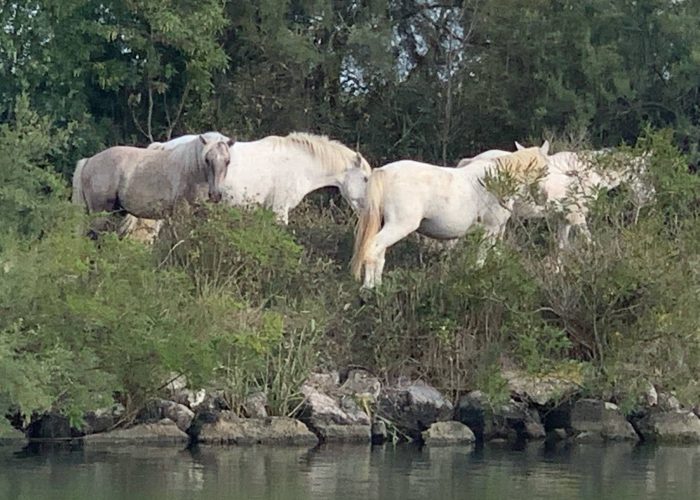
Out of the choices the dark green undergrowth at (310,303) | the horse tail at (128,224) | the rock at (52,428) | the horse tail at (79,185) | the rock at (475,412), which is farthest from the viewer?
the horse tail at (128,224)

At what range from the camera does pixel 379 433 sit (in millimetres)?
15102

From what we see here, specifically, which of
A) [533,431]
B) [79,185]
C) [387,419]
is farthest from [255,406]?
[79,185]

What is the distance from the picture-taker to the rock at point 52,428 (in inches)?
567

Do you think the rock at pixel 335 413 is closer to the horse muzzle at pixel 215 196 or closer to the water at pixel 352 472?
the water at pixel 352 472

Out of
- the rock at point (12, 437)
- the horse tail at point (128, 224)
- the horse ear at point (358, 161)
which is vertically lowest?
the rock at point (12, 437)

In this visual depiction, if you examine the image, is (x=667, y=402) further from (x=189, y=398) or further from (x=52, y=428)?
(x=52, y=428)

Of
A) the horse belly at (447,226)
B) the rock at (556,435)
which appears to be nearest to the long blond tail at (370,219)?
the horse belly at (447,226)

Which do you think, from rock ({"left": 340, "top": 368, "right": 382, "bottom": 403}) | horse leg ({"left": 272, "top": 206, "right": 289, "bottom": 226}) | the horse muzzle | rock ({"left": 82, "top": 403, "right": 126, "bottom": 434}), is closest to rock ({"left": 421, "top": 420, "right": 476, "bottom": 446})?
rock ({"left": 340, "top": 368, "right": 382, "bottom": 403})

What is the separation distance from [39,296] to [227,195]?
4800 mm

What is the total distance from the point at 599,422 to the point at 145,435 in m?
4.52

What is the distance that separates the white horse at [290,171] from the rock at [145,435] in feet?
14.2

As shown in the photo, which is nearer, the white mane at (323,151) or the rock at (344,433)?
the rock at (344,433)

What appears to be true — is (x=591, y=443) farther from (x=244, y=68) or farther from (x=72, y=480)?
(x=244, y=68)

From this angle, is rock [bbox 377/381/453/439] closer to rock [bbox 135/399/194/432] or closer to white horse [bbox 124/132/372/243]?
rock [bbox 135/399/194/432]
